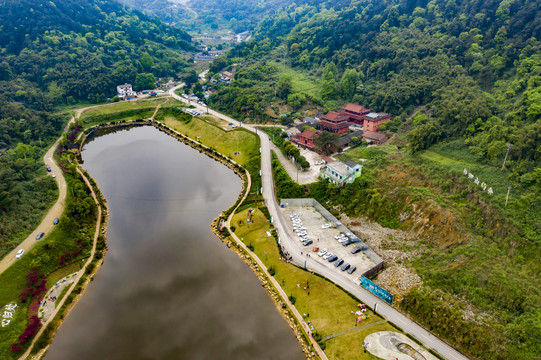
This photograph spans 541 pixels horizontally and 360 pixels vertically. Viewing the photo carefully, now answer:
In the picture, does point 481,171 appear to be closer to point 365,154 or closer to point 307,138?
point 365,154

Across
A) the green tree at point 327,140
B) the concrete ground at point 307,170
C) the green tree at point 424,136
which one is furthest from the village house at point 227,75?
the green tree at point 424,136

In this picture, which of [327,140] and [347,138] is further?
[347,138]

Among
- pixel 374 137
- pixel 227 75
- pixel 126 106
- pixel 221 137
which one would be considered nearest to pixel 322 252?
pixel 374 137

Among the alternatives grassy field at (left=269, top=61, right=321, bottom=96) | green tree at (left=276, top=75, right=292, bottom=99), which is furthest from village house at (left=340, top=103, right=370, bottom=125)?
green tree at (left=276, top=75, right=292, bottom=99)

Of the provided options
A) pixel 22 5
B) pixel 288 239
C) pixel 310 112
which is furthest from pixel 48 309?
pixel 22 5

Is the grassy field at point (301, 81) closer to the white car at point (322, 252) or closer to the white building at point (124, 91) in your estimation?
the white building at point (124, 91)

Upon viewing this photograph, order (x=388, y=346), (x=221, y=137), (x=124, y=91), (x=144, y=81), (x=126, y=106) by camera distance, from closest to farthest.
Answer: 1. (x=388, y=346)
2. (x=221, y=137)
3. (x=126, y=106)
4. (x=124, y=91)
5. (x=144, y=81)
